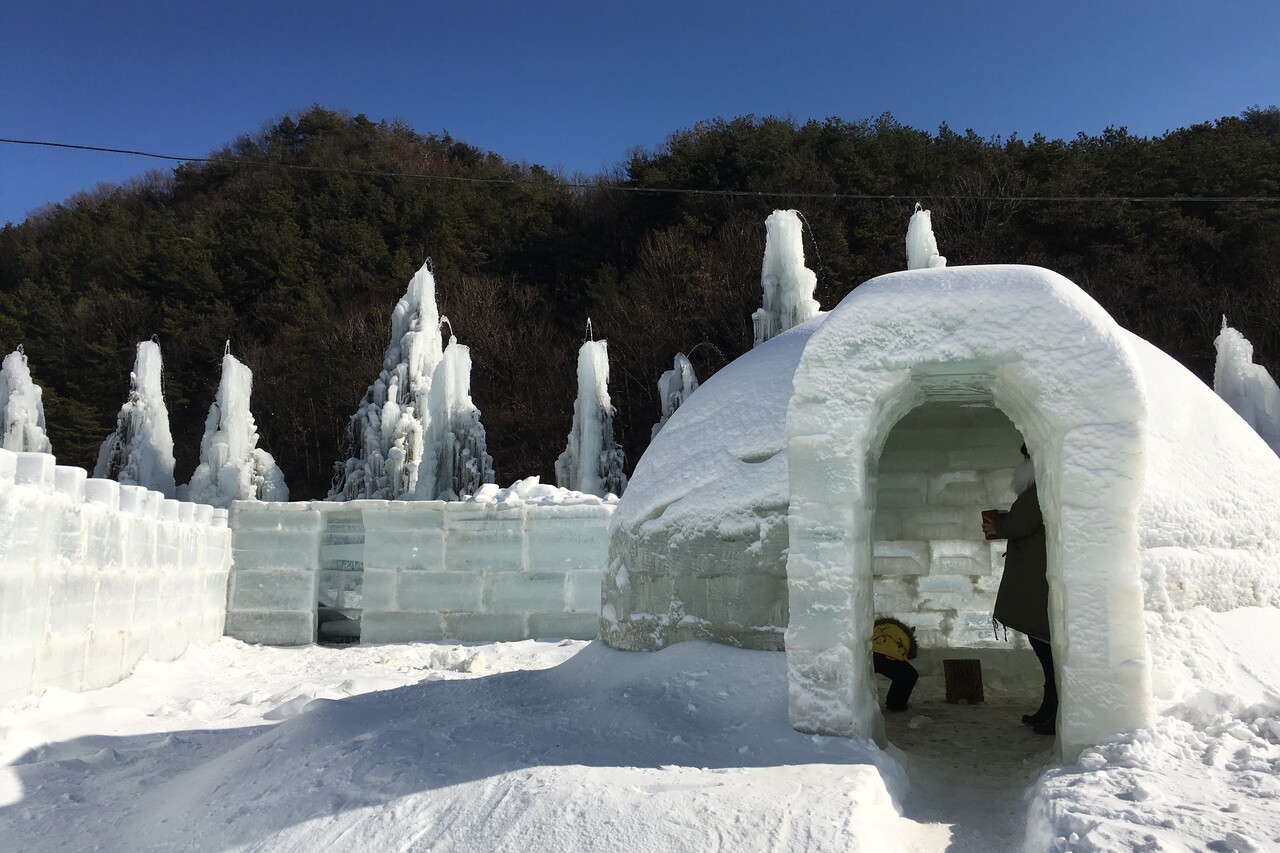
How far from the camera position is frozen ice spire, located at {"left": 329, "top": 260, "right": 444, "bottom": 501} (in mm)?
19969

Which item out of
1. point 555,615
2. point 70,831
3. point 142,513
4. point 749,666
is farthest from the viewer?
point 555,615

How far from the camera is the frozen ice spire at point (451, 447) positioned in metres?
19.8

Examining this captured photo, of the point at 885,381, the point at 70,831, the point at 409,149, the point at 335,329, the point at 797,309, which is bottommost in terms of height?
the point at 70,831

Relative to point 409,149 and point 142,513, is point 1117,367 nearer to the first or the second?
point 142,513

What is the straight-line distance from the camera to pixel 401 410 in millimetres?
20844

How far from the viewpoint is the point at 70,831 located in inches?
173

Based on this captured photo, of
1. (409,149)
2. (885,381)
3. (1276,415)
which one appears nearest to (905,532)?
(885,381)

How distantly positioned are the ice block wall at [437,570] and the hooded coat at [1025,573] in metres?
5.67

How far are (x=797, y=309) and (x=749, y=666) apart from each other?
499 inches

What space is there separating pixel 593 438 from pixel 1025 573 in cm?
1604

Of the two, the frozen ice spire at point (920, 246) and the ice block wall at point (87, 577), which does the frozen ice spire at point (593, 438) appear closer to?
the frozen ice spire at point (920, 246)

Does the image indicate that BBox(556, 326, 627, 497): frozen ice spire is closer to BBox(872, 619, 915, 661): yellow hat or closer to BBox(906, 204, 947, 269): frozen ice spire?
BBox(906, 204, 947, 269): frozen ice spire

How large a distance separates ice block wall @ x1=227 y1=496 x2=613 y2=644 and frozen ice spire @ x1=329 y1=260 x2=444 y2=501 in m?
9.19

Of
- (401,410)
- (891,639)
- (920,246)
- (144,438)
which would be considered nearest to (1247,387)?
(920,246)
